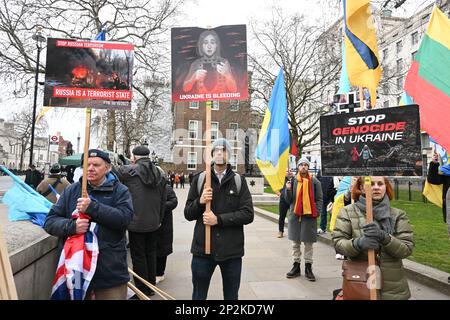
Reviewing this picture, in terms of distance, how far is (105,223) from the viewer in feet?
8.39

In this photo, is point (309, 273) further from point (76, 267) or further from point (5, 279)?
point (5, 279)

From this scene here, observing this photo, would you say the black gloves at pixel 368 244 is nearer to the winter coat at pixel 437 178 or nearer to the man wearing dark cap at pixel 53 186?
the winter coat at pixel 437 178

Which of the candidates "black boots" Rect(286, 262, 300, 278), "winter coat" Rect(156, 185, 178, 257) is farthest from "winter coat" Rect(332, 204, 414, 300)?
"winter coat" Rect(156, 185, 178, 257)

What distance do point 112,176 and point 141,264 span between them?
6.11 feet

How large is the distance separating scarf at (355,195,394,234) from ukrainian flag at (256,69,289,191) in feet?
15.3

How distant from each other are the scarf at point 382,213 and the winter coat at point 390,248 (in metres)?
0.04

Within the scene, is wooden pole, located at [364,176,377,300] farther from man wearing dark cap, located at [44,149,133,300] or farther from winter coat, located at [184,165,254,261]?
man wearing dark cap, located at [44,149,133,300]

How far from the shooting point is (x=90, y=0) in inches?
880

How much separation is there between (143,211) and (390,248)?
307 cm

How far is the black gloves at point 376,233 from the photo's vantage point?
2553 millimetres

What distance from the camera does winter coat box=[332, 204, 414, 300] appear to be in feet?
8.68

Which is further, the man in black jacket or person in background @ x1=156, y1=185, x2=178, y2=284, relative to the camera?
person in background @ x1=156, y1=185, x2=178, y2=284

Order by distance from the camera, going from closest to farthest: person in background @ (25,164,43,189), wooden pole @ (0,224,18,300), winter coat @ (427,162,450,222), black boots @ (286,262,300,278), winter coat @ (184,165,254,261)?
wooden pole @ (0,224,18,300)
winter coat @ (184,165,254,261)
winter coat @ (427,162,450,222)
black boots @ (286,262,300,278)
person in background @ (25,164,43,189)
